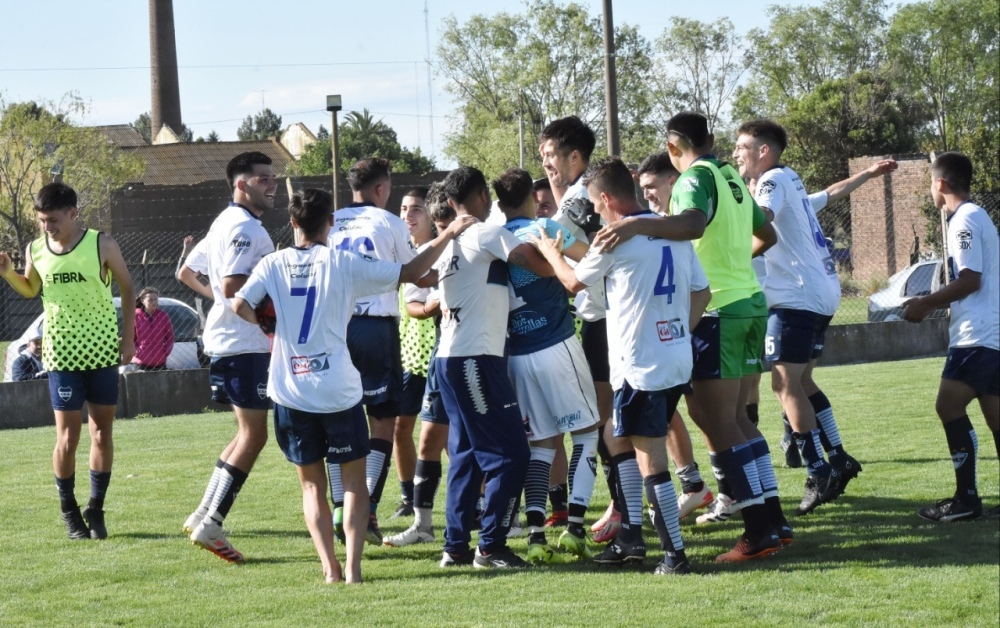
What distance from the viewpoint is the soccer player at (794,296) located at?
748 centimetres

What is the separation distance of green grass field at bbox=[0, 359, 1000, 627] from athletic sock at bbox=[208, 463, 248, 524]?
277mm

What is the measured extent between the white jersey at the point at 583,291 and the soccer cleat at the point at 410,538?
5.04 feet

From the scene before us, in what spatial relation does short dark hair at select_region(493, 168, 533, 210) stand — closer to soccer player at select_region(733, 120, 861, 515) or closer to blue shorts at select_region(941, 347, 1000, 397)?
soccer player at select_region(733, 120, 861, 515)

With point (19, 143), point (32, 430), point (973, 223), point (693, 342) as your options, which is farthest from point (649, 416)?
point (19, 143)

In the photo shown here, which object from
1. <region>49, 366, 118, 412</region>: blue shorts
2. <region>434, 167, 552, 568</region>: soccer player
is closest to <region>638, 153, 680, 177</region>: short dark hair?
<region>434, 167, 552, 568</region>: soccer player

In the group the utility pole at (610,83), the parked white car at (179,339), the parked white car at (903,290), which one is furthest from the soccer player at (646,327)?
the parked white car at (903,290)

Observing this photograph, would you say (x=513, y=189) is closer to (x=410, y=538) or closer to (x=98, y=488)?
(x=410, y=538)

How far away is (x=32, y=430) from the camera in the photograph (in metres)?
14.5

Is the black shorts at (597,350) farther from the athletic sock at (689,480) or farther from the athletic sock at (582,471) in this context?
the athletic sock at (689,480)

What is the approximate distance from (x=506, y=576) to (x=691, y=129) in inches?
97.5

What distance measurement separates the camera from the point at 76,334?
750cm

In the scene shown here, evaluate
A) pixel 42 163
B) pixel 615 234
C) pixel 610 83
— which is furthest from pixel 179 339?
pixel 42 163

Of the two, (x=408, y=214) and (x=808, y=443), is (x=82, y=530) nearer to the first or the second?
(x=408, y=214)

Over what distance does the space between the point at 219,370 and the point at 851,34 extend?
69959mm
